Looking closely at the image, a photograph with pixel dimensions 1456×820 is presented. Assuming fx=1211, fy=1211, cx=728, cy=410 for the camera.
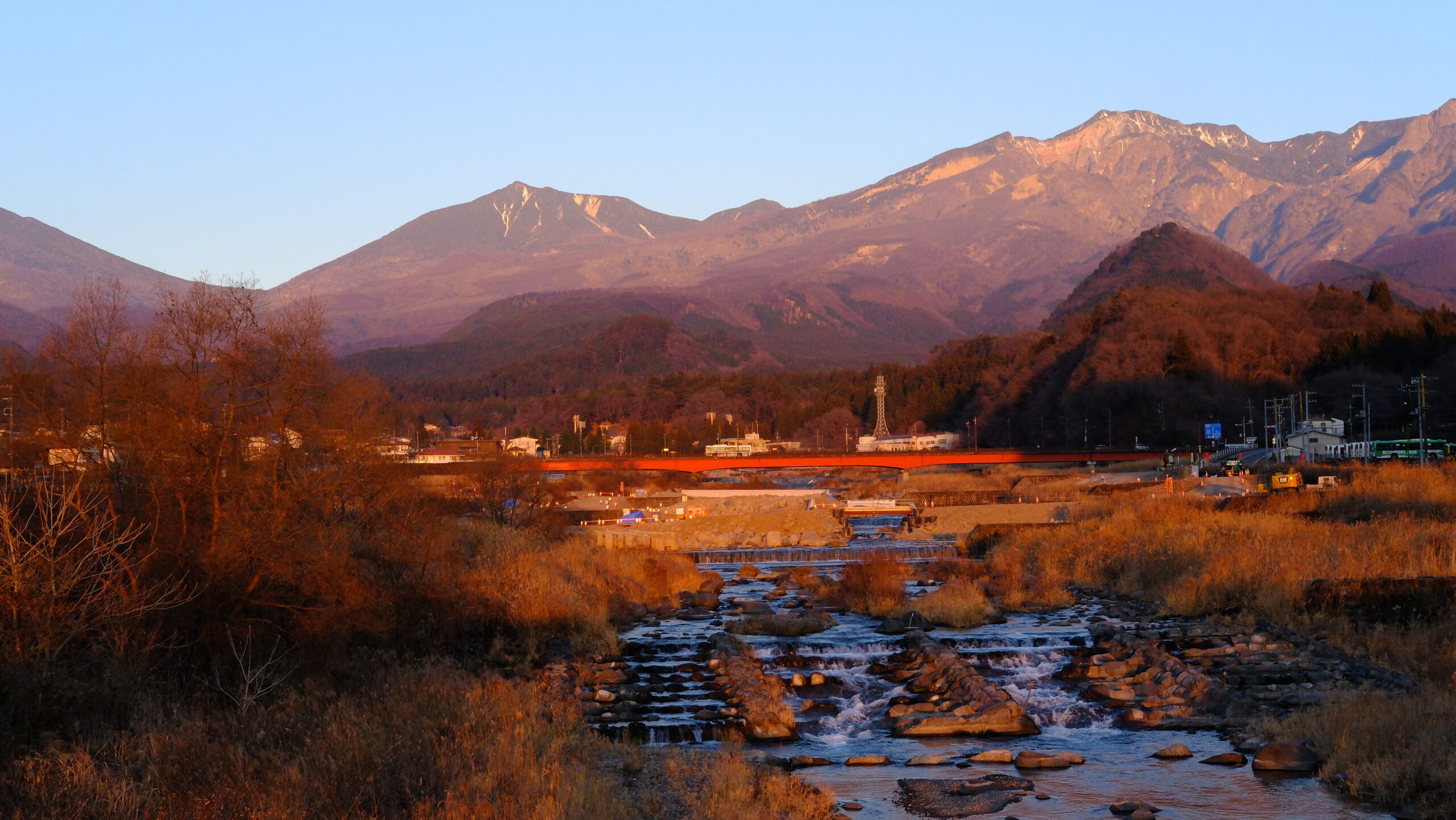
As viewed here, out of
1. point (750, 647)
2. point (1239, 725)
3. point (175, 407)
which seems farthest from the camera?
point (750, 647)

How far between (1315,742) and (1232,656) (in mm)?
7164

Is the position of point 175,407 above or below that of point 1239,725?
above

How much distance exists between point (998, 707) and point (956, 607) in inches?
467

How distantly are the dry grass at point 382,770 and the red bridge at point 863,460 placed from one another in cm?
8481

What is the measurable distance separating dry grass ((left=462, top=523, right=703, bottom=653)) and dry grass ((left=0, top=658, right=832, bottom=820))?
33.3ft

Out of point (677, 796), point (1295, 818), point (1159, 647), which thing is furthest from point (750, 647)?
point (1295, 818)

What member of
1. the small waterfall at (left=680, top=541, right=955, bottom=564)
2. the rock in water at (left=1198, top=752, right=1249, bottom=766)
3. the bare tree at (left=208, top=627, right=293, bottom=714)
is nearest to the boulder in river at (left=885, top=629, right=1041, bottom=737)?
the rock in water at (left=1198, top=752, right=1249, bottom=766)

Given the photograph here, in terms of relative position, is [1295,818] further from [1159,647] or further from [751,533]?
[751,533]

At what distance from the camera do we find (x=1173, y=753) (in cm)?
1977

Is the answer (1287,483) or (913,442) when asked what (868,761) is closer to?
(1287,483)

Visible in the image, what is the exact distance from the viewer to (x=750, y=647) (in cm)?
2986

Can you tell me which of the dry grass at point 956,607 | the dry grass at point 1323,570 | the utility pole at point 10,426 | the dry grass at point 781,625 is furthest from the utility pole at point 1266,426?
the utility pole at point 10,426

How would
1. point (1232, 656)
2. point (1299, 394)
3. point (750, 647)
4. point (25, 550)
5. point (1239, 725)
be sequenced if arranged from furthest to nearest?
point (1299, 394), point (750, 647), point (1232, 656), point (1239, 725), point (25, 550)

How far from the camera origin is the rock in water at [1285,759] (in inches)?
728
